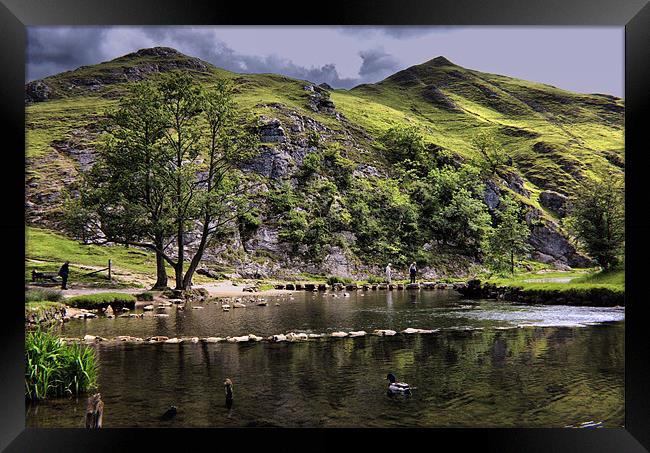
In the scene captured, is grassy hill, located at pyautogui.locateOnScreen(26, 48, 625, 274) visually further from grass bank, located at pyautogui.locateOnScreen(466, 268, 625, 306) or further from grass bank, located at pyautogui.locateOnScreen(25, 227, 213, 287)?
grass bank, located at pyautogui.locateOnScreen(466, 268, 625, 306)

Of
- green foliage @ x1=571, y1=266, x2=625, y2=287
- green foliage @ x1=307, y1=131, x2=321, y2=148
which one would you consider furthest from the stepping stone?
green foliage @ x1=307, y1=131, x2=321, y2=148

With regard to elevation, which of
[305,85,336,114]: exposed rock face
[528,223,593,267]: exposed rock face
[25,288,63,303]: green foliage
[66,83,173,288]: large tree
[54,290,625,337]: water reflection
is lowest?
[54,290,625,337]: water reflection

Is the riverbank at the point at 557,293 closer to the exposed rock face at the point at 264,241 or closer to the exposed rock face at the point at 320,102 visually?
the exposed rock face at the point at 264,241

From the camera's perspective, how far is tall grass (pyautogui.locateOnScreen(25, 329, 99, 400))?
758 centimetres

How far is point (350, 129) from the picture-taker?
188 feet

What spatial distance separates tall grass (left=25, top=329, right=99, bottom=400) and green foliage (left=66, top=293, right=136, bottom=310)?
378 inches

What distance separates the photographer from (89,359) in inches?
317

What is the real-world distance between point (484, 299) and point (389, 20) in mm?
19025

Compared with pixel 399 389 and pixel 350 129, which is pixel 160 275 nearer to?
pixel 399 389

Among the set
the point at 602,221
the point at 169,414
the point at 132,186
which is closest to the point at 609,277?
the point at 602,221

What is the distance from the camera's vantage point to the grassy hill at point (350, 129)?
38719 millimetres

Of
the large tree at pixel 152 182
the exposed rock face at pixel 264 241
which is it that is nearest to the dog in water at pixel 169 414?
the large tree at pixel 152 182

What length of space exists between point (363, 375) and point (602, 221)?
1591 centimetres
